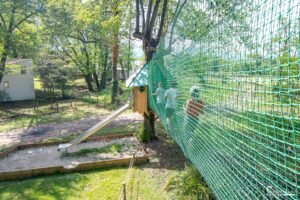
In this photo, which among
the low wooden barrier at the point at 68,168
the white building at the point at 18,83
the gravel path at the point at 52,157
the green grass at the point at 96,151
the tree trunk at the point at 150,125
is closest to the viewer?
the low wooden barrier at the point at 68,168

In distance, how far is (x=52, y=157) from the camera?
6.12 m

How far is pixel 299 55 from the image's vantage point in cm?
123

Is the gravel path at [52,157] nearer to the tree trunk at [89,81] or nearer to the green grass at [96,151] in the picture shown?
the green grass at [96,151]

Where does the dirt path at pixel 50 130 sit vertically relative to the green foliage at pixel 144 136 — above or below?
below

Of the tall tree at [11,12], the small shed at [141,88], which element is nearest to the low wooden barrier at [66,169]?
the small shed at [141,88]

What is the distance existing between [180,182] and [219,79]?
7.90 feet

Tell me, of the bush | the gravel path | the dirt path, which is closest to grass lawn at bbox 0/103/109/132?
the dirt path

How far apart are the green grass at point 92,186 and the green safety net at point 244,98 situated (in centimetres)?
116

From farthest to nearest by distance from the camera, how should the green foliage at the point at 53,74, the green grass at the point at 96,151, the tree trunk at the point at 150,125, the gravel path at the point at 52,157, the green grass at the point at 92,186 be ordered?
the green foliage at the point at 53,74, the tree trunk at the point at 150,125, the green grass at the point at 96,151, the gravel path at the point at 52,157, the green grass at the point at 92,186

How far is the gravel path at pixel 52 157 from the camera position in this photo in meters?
5.65

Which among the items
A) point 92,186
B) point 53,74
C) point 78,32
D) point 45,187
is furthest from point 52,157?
point 78,32

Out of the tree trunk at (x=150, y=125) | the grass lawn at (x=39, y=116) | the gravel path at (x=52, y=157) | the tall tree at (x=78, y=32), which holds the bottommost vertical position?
the gravel path at (x=52, y=157)

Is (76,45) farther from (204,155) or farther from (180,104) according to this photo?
(204,155)

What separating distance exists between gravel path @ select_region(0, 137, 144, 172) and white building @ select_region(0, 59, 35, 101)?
11525 millimetres
